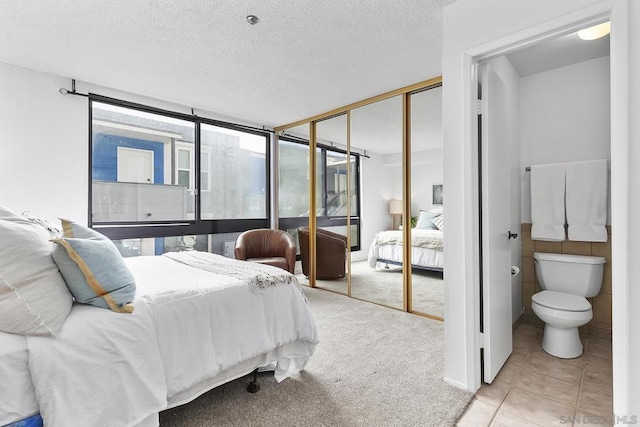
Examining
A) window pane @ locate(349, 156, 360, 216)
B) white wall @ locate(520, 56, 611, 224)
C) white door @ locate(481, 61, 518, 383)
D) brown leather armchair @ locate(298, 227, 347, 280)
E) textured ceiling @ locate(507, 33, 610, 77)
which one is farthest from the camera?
Result: brown leather armchair @ locate(298, 227, 347, 280)

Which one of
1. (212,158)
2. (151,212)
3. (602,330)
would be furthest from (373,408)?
(212,158)

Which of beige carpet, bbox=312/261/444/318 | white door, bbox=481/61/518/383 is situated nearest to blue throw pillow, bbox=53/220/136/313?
white door, bbox=481/61/518/383

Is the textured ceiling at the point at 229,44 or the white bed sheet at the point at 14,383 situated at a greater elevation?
the textured ceiling at the point at 229,44

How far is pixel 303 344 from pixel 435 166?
91.1 inches

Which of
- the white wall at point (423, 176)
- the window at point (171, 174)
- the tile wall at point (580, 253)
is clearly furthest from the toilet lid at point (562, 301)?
the window at point (171, 174)

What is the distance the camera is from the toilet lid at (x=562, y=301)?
2.18 m

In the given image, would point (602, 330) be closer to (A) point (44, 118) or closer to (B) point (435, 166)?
(B) point (435, 166)

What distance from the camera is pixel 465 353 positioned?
187 cm

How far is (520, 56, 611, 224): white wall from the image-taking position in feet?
8.55

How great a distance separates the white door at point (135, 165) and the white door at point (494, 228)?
3.53 meters

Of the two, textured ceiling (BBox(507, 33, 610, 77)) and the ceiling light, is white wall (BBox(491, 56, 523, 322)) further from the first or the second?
the ceiling light

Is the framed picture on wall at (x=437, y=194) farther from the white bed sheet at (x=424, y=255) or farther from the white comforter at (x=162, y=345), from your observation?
the white comforter at (x=162, y=345)

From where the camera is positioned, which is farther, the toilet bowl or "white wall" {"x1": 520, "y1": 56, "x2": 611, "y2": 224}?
"white wall" {"x1": 520, "y1": 56, "x2": 611, "y2": 224}

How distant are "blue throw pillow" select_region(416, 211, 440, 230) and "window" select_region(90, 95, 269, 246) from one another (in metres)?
2.44
